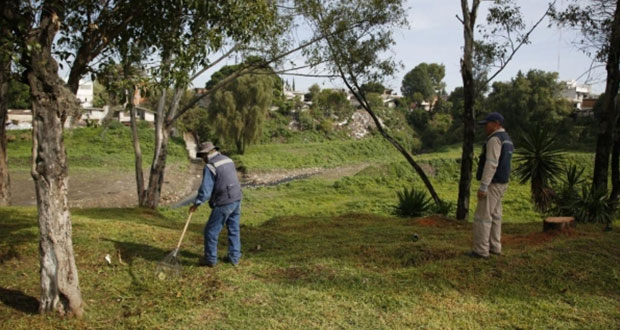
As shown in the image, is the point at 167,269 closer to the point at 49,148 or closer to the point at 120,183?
the point at 49,148

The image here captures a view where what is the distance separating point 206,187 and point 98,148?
3426cm

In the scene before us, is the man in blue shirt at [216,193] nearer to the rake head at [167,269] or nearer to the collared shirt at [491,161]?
the rake head at [167,269]

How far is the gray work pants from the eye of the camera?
6758 millimetres

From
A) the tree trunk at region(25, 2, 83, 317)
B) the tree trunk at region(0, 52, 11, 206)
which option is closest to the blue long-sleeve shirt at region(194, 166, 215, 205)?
the tree trunk at region(25, 2, 83, 317)

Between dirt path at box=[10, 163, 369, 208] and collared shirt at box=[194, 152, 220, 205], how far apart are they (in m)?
15.9

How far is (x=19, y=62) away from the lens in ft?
16.7

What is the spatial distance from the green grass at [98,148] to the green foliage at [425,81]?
47.9 metres

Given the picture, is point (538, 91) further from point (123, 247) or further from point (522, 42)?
point (123, 247)

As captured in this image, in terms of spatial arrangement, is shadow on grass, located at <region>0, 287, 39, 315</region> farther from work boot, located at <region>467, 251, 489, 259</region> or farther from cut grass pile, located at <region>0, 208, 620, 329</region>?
work boot, located at <region>467, 251, 489, 259</region>

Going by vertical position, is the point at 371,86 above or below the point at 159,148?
above

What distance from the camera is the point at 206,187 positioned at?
6633mm

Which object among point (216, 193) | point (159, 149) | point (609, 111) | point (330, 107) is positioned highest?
point (330, 107)

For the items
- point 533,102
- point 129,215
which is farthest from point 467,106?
point 533,102

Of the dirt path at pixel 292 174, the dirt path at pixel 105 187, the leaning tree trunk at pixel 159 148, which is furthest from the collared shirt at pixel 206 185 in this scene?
the dirt path at pixel 292 174
